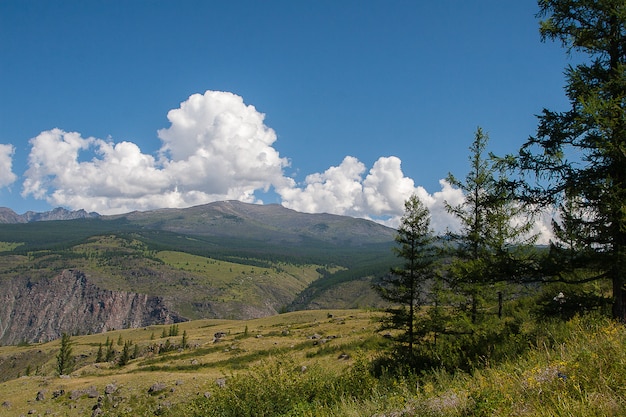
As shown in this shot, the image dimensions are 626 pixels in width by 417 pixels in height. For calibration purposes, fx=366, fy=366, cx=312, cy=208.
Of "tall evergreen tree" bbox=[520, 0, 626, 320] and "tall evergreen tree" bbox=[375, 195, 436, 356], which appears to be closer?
"tall evergreen tree" bbox=[520, 0, 626, 320]

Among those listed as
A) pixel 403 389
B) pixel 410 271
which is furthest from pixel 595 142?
pixel 410 271

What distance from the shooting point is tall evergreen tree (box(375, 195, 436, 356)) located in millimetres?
23047

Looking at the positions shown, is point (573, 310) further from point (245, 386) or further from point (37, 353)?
point (37, 353)

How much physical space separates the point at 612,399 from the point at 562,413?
26.4 inches

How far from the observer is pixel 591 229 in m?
10.7

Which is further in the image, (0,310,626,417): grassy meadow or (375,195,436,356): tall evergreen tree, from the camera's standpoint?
(375,195,436,356): tall evergreen tree

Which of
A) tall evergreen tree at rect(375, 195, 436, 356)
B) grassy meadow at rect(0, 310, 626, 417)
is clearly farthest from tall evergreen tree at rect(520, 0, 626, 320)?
tall evergreen tree at rect(375, 195, 436, 356)

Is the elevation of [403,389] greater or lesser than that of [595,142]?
lesser

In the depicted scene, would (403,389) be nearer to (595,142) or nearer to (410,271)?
(595,142)

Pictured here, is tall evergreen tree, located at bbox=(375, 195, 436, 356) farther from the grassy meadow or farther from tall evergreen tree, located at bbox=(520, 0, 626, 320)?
tall evergreen tree, located at bbox=(520, 0, 626, 320)

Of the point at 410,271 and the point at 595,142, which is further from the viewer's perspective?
the point at 410,271

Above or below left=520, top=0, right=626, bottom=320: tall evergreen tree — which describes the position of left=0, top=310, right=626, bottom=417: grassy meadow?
below

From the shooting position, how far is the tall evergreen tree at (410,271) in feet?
75.6

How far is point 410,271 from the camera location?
2388 cm
